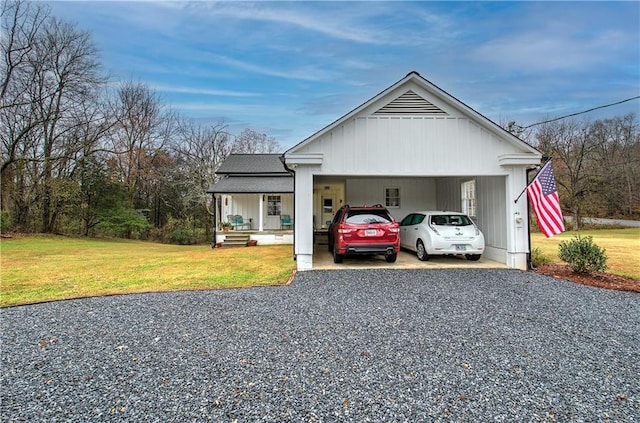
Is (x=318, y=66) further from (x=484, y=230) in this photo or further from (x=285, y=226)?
(x=484, y=230)

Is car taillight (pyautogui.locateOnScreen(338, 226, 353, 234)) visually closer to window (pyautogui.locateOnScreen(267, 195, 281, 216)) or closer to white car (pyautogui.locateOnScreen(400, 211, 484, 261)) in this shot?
white car (pyautogui.locateOnScreen(400, 211, 484, 261))

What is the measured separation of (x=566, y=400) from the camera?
2855mm

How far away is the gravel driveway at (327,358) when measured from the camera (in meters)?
2.76

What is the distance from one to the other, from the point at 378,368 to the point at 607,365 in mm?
2567

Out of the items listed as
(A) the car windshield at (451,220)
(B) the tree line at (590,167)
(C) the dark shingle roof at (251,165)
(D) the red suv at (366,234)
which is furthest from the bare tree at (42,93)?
(B) the tree line at (590,167)

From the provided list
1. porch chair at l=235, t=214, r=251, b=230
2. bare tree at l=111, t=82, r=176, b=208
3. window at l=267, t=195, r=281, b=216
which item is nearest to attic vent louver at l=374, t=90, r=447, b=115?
window at l=267, t=195, r=281, b=216

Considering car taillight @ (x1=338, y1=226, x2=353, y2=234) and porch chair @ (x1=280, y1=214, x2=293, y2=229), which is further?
porch chair @ (x1=280, y1=214, x2=293, y2=229)

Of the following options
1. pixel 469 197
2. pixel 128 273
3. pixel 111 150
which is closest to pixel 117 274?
pixel 128 273

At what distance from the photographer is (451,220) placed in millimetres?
9594

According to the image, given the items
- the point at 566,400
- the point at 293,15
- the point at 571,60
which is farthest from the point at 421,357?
the point at 571,60

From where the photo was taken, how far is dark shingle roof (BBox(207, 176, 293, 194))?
685 inches

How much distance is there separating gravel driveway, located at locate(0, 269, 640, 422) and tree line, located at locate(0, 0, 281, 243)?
63.4 ft

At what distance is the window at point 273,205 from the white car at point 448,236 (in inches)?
428

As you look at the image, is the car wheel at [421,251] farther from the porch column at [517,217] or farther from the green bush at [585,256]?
the green bush at [585,256]
